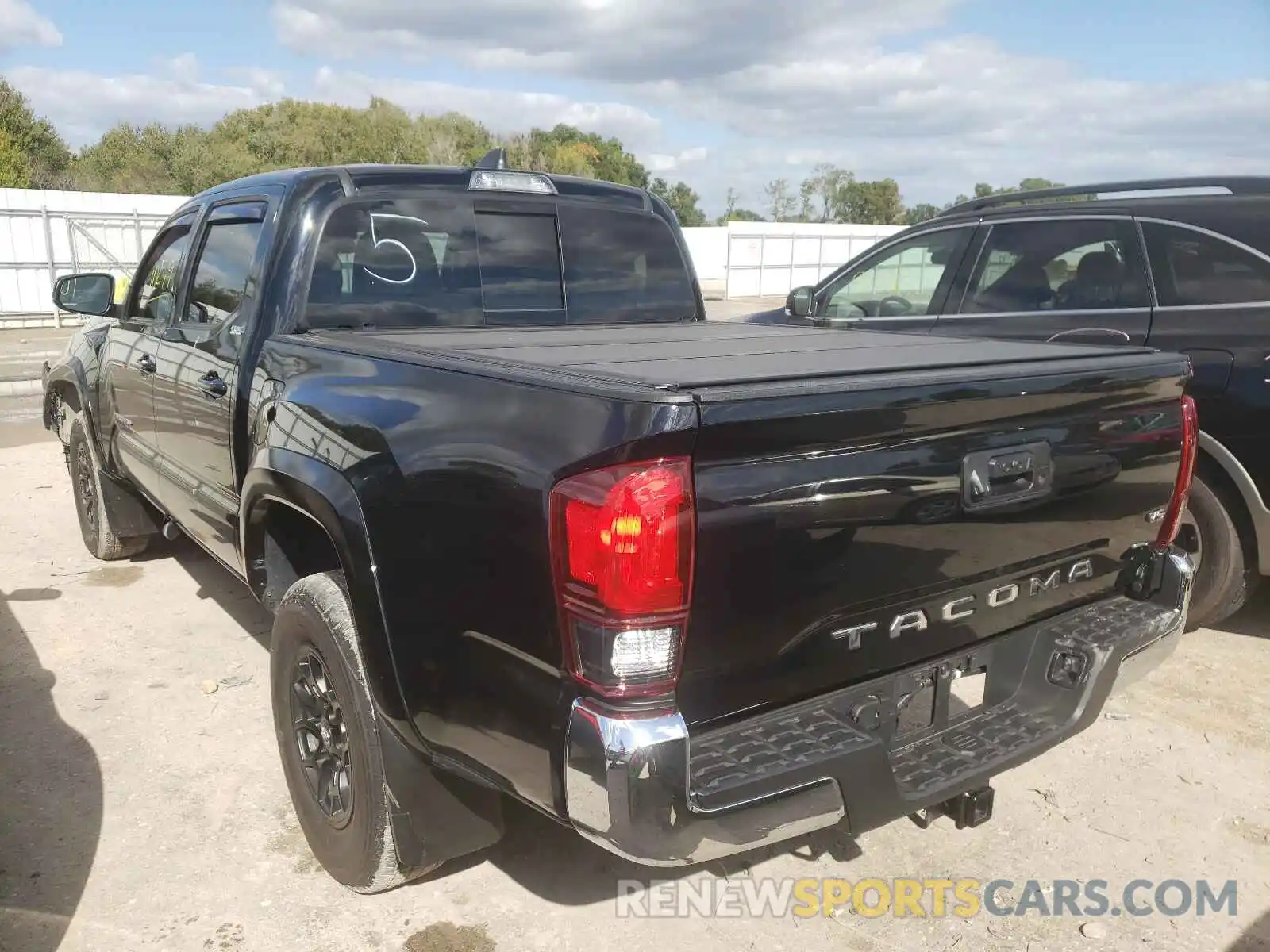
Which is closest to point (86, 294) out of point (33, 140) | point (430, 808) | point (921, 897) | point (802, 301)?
point (430, 808)

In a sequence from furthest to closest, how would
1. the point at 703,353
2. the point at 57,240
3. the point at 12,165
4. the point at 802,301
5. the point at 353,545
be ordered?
the point at 12,165, the point at 57,240, the point at 802,301, the point at 703,353, the point at 353,545

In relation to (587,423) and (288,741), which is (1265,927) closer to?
(587,423)

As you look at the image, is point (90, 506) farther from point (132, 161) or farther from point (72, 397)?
point (132, 161)

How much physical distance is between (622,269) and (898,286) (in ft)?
8.29

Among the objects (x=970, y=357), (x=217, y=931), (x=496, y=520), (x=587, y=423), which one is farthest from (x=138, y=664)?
(x=970, y=357)

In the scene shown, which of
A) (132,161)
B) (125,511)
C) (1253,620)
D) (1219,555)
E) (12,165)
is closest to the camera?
(1219,555)

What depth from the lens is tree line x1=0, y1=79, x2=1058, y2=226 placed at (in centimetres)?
4231

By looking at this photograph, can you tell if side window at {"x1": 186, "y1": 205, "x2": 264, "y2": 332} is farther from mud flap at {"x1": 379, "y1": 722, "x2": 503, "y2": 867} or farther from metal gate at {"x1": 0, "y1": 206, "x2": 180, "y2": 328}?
metal gate at {"x1": 0, "y1": 206, "x2": 180, "y2": 328}

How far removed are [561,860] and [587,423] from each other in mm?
1716

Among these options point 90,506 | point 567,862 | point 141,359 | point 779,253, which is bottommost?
point 567,862

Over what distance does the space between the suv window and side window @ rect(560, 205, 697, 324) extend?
1.85 metres

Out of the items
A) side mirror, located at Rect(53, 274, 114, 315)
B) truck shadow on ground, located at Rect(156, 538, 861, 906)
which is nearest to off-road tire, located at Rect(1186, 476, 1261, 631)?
truck shadow on ground, located at Rect(156, 538, 861, 906)

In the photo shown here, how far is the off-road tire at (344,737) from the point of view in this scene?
2473mm

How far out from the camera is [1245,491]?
13.8 feet
